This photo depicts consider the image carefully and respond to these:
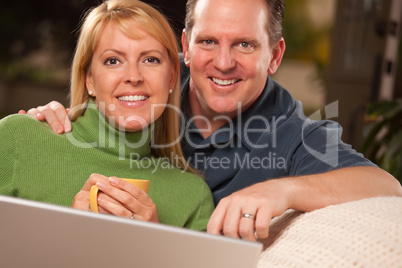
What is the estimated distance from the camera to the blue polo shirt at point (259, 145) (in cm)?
134

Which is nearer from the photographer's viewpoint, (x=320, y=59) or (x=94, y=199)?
(x=94, y=199)

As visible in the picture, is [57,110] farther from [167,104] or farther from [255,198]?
[255,198]

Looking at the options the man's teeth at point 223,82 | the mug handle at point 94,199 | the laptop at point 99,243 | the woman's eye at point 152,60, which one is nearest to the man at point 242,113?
the man's teeth at point 223,82

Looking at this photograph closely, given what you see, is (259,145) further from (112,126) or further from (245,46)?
(112,126)

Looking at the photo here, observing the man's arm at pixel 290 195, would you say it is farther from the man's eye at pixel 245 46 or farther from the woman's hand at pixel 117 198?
the man's eye at pixel 245 46

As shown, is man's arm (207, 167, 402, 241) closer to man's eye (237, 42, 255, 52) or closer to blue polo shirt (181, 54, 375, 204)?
blue polo shirt (181, 54, 375, 204)

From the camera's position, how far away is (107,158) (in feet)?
3.96

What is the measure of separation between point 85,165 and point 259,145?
48 cm

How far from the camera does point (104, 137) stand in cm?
120

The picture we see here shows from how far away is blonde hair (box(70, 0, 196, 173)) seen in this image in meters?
1.17

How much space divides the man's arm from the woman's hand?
161 millimetres

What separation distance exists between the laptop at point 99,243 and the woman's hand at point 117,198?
262 millimetres

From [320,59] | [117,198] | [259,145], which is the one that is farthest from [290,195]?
[320,59]

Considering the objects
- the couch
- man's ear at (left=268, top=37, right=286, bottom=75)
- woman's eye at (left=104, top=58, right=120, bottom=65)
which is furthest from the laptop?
man's ear at (left=268, top=37, right=286, bottom=75)
